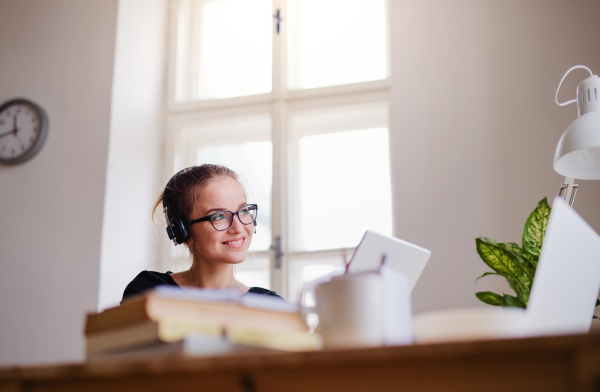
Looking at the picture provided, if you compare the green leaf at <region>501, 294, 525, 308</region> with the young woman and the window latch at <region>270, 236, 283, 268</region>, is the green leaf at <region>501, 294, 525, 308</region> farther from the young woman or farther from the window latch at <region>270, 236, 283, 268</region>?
the window latch at <region>270, 236, 283, 268</region>

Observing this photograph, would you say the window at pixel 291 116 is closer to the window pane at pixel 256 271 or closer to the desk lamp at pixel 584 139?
the window pane at pixel 256 271

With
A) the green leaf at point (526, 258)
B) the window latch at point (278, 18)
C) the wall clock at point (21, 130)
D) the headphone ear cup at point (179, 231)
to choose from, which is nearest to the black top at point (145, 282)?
the headphone ear cup at point (179, 231)

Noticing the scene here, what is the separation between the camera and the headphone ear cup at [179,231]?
1935mm

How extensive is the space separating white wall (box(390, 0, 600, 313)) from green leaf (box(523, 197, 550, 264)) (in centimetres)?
91

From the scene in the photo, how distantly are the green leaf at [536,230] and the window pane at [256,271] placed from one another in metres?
1.60

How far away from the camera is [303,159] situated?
3.20 meters

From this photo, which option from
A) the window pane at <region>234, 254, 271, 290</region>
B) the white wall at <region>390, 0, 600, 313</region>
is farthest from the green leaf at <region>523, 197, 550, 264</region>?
the window pane at <region>234, 254, 271, 290</region>

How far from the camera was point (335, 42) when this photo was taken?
336cm

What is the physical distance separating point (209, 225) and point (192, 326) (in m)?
1.24

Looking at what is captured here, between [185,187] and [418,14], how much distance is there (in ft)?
5.53

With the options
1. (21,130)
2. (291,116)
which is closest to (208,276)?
(291,116)

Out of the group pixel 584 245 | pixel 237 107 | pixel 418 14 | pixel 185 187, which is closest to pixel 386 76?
pixel 418 14

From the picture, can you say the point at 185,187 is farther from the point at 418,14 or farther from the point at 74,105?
the point at 418,14

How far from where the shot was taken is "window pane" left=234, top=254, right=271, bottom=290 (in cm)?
304
